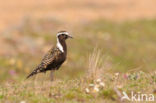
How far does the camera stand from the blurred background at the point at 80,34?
23.0 m

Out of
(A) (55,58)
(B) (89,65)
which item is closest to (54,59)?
(A) (55,58)

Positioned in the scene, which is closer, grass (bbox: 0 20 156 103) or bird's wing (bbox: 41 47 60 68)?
grass (bbox: 0 20 156 103)

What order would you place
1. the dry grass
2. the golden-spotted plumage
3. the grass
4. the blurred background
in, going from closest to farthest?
the dry grass
the grass
the golden-spotted plumage
the blurred background

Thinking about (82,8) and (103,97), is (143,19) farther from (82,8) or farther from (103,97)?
(103,97)

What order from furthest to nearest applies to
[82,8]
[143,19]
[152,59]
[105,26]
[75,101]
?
[82,8]
[143,19]
[105,26]
[152,59]
[75,101]

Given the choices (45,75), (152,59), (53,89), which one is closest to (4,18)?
(152,59)

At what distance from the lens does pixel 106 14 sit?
40.2 meters

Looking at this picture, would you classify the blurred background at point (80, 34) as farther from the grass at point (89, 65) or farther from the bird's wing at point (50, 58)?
the bird's wing at point (50, 58)

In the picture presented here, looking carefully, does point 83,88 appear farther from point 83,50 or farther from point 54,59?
point 83,50

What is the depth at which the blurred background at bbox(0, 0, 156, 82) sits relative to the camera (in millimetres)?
23016

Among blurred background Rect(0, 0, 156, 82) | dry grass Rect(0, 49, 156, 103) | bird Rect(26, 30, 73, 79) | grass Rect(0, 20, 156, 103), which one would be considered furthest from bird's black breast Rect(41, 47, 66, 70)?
blurred background Rect(0, 0, 156, 82)

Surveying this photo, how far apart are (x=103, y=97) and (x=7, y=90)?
243cm

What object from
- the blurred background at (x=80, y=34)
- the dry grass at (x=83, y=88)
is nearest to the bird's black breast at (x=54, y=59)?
the dry grass at (x=83, y=88)

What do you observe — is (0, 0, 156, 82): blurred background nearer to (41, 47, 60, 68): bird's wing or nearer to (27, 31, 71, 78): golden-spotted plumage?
(27, 31, 71, 78): golden-spotted plumage
